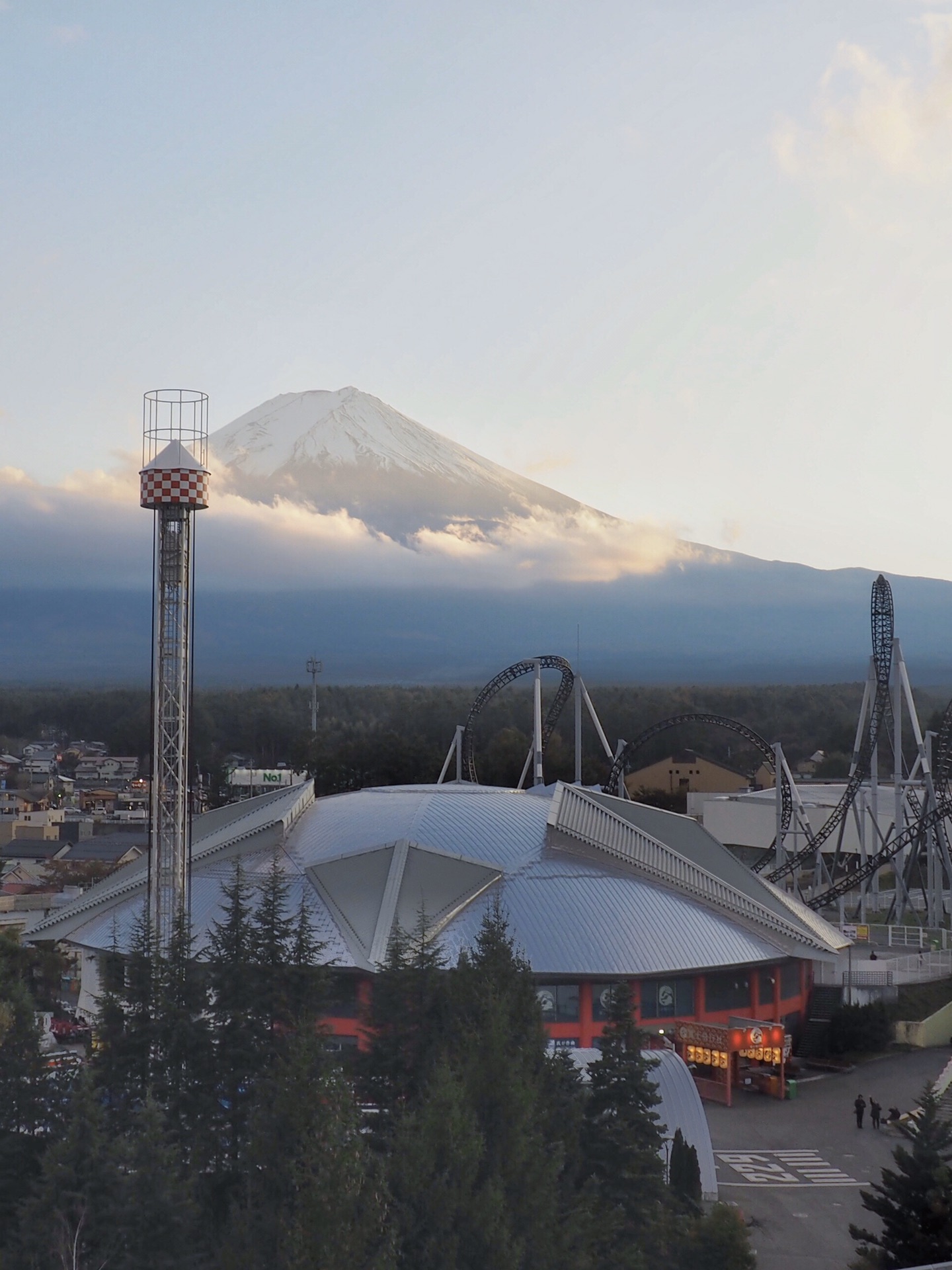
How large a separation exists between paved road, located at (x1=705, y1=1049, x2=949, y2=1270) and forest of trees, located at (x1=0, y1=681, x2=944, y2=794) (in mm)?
50574

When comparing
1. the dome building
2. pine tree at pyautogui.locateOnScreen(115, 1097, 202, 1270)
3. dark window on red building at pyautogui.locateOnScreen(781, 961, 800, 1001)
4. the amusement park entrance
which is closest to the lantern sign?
the amusement park entrance

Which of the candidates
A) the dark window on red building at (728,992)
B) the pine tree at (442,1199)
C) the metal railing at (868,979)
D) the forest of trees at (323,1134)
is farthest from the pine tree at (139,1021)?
the metal railing at (868,979)

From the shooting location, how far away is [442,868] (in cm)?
3938

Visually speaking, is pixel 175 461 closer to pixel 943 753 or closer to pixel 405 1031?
pixel 405 1031

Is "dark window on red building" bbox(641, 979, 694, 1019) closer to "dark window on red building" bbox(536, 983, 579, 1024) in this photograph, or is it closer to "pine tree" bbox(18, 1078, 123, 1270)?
"dark window on red building" bbox(536, 983, 579, 1024)

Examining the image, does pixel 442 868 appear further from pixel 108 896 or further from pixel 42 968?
pixel 42 968

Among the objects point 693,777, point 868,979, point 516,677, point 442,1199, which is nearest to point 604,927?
point 868,979

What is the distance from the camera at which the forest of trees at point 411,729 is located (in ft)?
298

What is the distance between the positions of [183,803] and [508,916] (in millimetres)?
9706

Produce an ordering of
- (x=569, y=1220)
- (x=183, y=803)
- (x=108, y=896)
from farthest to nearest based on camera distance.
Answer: (x=108, y=896) < (x=183, y=803) < (x=569, y=1220)

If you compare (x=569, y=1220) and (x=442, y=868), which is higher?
(x=442, y=868)

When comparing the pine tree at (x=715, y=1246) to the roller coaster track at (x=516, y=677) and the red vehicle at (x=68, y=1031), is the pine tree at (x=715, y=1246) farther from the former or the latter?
the roller coaster track at (x=516, y=677)

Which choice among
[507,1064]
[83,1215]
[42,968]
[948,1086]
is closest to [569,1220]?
[507,1064]

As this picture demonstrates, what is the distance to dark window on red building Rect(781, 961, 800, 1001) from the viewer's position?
1596 inches
